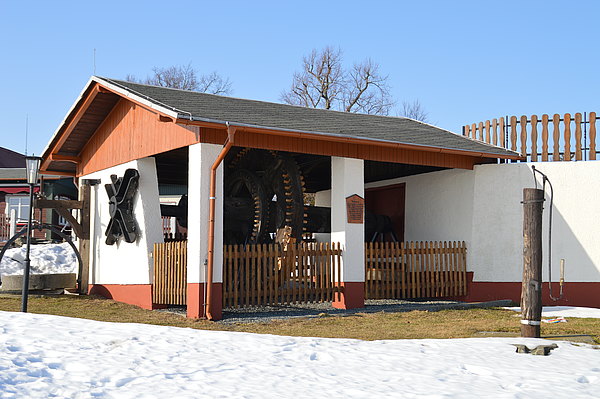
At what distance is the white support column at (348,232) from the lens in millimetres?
14055

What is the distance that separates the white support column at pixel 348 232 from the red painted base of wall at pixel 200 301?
2.90 meters

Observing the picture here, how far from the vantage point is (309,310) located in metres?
13.8

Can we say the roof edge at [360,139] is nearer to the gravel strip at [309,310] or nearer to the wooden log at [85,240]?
the gravel strip at [309,310]

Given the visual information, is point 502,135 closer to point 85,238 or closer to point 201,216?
point 201,216

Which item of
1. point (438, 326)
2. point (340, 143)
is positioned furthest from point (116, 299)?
point (438, 326)

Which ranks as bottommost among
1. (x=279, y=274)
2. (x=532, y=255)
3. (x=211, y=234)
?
(x=279, y=274)

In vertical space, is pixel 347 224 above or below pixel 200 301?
above

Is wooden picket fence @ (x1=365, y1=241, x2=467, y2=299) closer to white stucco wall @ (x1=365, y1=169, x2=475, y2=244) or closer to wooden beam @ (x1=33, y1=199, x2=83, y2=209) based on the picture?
white stucco wall @ (x1=365, y1=169, x2=475, y2=244)

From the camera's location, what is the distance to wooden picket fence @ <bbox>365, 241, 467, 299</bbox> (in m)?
15.6

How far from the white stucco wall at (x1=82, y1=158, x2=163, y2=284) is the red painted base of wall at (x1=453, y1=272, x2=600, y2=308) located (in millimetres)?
7296

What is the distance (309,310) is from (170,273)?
284 centimetres

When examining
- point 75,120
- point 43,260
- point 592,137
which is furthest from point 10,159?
point 592,137

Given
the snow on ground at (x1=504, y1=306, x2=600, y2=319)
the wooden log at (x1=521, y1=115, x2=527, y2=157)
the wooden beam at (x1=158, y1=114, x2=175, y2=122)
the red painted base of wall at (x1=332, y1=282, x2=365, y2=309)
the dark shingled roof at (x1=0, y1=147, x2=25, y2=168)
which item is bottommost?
the snow on ground at (x1=504, y1=306, x2=600, y2=319)

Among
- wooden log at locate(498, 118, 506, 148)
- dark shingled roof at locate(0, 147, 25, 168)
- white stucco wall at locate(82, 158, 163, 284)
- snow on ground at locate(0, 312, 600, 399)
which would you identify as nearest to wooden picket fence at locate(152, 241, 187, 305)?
white stucco wall at locate(82, 158, 163, 284)
